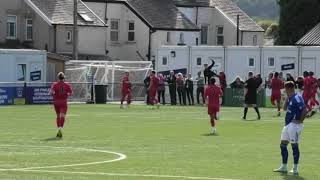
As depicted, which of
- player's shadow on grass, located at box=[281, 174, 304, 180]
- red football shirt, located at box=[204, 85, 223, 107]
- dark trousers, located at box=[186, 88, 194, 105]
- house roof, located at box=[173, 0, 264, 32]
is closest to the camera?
→ player's shadow on grass, located at box=[281, 174, 304, 180]

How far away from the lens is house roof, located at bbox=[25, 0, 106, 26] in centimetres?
6719

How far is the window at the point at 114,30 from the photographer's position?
7394 cm

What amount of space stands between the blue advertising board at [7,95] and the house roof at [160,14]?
24.5 metres

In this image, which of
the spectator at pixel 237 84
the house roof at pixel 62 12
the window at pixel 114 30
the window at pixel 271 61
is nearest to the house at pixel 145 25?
the window at pixel 114 30

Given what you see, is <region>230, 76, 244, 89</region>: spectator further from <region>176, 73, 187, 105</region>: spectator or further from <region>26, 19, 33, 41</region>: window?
<region>26, 19, 33, 41</region>: window

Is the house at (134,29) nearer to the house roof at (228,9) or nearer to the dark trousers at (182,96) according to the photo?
the house roof at (228,9)

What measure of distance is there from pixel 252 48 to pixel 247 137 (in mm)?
25893

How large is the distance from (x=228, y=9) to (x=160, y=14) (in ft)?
32.4

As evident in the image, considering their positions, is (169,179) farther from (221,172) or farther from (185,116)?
(185,116)

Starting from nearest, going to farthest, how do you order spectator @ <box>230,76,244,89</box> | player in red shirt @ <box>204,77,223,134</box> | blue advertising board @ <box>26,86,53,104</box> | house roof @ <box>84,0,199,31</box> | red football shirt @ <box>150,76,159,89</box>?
1. player in red shirt @ <box>204,77,223,134</box>
2. red football shirt @ <box>150,76,159,89</box>
3. blue advertising board @ <box>26,86,53,104</box>
4. spectator @ <box>230,76,244,89</box>
5. house roof @ <box>84,0,199,31</box>

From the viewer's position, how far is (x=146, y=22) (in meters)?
74.0

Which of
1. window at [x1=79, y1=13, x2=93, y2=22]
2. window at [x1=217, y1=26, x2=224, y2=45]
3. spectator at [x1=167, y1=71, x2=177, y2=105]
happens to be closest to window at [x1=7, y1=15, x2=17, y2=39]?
window at [x1=79, y1=13, x2=93, y2=22]

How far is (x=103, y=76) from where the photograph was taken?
193 ft

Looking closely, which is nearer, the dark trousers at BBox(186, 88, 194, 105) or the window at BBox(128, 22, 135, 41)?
the dark trousers at BBox(186, 88, 194, 105)
